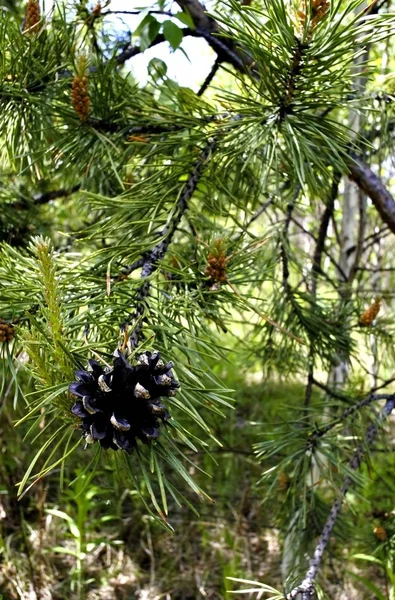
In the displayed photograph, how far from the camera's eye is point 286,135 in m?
0.52

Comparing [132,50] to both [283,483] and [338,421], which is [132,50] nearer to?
[338,421]

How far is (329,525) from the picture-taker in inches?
25.7

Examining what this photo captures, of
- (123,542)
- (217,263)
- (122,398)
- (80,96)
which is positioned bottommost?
(123,542)

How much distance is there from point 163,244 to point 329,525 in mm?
391

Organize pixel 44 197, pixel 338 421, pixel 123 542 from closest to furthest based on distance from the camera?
pixel 338 421
pixel 44 197
pixel 123 542

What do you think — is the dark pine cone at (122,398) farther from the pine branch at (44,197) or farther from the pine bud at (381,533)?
the pine branch at (44,197)

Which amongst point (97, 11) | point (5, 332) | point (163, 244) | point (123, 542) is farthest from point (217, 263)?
point (123, 542)

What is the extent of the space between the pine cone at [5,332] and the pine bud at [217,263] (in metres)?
0.18

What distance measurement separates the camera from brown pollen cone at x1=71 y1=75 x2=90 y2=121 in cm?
61

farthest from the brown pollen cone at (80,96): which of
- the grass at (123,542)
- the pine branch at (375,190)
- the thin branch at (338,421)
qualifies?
the grass at (123,542)

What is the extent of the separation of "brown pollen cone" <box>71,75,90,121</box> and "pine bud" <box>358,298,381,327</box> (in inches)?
21.5

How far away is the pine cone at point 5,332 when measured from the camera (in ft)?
1.48

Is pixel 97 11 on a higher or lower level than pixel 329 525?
higher

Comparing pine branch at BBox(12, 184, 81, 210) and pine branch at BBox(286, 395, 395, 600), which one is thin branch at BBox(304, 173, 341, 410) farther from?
pine branch at BBox(12, 184, 81, 210)
